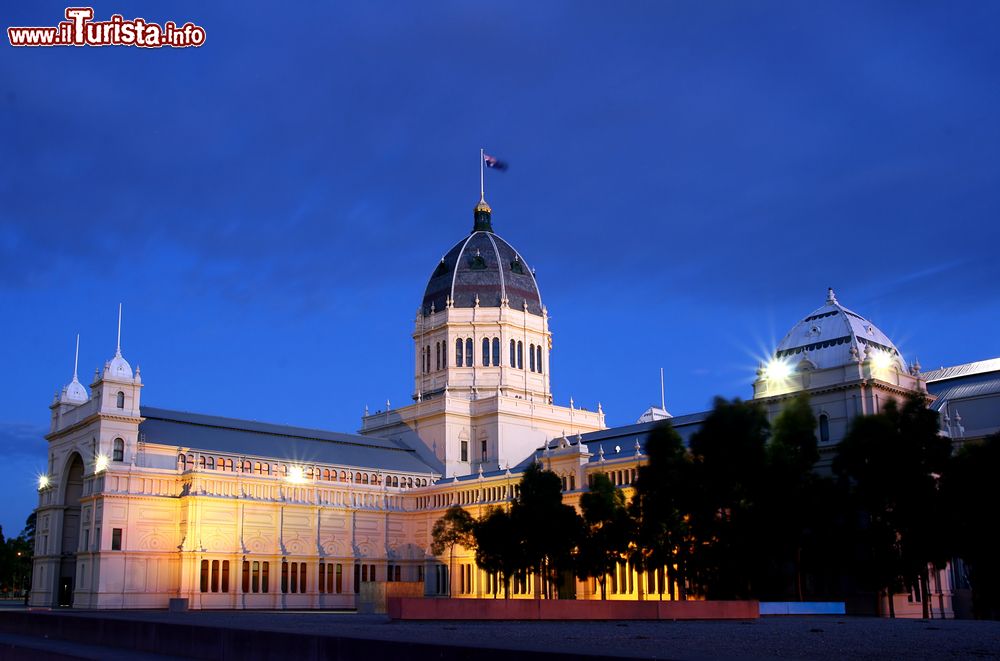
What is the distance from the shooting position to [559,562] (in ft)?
250

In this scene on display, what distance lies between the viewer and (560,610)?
47562 mm

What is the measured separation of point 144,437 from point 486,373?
41.3 metres

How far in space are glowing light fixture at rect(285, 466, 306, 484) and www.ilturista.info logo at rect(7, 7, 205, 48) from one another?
62954 mm

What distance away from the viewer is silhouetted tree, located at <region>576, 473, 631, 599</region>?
241 ft

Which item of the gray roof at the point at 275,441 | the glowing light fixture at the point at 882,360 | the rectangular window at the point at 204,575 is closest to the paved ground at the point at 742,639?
the glowing light fixture at the point at 882,360

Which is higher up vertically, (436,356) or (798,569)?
(436,356)

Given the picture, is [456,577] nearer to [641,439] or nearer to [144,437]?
[641,439]

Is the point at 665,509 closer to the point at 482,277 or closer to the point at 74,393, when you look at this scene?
the point at 482,277

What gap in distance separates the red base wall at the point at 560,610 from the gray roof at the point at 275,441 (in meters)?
63.3

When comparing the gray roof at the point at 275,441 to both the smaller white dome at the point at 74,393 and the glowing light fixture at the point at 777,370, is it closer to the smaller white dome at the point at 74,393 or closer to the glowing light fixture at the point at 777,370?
the smaller white dome at the point at 74,393

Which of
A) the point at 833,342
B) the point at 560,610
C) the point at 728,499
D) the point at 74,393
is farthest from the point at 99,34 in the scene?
the point at 74,393

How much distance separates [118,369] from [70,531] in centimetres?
1977

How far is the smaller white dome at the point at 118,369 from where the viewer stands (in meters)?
99.9

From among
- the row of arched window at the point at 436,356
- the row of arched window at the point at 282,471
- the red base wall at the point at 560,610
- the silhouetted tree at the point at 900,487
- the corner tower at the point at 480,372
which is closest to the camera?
the red base wall at the point at 560,610
